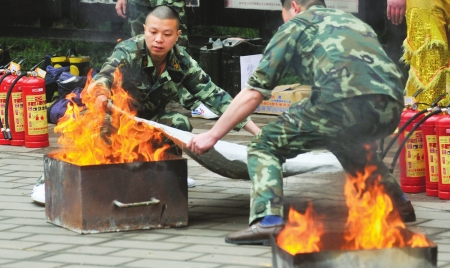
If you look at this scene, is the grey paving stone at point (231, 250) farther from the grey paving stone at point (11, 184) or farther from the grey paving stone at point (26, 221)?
the grey paving stone at point (11, 184)

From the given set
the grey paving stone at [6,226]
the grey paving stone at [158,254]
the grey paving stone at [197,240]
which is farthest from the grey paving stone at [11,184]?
the grey paving stone at [158,254]

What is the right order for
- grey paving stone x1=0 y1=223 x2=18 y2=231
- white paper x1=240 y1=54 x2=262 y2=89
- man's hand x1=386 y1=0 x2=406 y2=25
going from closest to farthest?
1. grey paving stone x1=0 y1=223 x2=18 y2=231
2. man's hand x1=386 y1=0 x2=406 y2=25
3. white paper x1=240 y1=54 x2=262 y2=89

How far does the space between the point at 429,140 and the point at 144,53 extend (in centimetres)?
196

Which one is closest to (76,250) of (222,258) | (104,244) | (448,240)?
(104,244)

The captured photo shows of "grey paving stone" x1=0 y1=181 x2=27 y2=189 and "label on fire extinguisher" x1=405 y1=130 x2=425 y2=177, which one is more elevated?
"label on fire extinguisher" x1=405 y1=130 x2=425 y2=177

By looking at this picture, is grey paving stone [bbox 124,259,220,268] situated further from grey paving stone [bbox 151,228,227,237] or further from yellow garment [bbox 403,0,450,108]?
yellow garment [bbox 403,0,450,108]

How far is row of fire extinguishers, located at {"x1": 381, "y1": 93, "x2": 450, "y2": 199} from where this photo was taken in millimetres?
6391

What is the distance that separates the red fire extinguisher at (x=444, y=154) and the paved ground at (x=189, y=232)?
89 millimetres

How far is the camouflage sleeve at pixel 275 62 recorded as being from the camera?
5.12 metres

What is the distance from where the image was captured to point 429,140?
6543 millimetres

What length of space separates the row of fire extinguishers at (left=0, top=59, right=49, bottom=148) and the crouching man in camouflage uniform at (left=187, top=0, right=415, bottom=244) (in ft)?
11.4

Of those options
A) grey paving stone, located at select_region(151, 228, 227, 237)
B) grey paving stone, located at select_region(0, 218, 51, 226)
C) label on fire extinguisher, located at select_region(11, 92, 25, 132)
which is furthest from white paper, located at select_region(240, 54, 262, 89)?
grey paving stone, located at select_region(151, 228, 227, 237)

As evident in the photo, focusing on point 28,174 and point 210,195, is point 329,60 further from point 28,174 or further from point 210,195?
point 28,174

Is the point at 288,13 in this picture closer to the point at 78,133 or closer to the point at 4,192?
the point at 78,133
